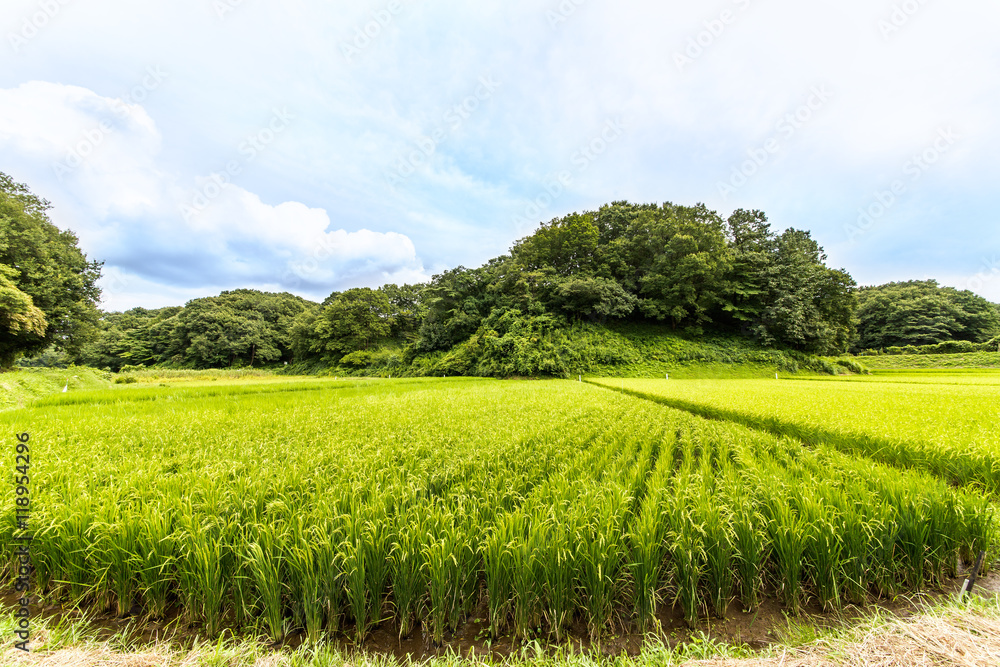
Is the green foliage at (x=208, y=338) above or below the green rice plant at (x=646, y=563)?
above

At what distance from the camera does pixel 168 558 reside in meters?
1.93

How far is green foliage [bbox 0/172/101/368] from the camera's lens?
16.2 meters

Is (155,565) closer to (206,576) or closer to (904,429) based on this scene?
(206,576)

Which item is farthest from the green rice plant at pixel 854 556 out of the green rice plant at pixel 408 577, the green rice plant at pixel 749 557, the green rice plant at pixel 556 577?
the green rice plant at pixel 408 577

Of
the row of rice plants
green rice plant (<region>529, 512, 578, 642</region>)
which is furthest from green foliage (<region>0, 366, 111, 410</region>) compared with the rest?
the row of rice plants

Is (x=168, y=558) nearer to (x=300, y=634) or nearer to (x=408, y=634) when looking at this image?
(x=300, y=634)

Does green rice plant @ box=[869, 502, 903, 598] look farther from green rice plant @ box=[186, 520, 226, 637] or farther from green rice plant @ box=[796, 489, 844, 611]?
green rice plant @ box=[186, 520, 226, 637]

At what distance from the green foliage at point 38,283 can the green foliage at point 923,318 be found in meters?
68.8

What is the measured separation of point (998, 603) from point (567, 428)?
4.66m

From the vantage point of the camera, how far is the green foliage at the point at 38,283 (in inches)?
639

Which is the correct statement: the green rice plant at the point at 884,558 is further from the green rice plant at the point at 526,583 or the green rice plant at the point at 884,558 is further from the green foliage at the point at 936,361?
the green foliage at the point at 936,361

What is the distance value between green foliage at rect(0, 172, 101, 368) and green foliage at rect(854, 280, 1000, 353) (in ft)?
226

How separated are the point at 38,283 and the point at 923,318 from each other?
8198 centimetres

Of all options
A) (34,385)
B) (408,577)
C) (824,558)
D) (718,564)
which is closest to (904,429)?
(824,558)
